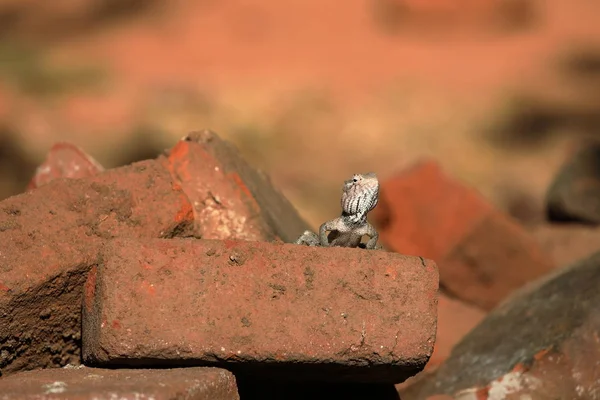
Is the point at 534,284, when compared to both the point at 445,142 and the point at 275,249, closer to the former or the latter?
the point at 275,249

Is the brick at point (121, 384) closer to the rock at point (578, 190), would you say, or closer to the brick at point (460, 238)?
the brick at point (460, 238)

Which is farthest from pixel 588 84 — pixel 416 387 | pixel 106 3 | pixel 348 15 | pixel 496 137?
pixel 416 387

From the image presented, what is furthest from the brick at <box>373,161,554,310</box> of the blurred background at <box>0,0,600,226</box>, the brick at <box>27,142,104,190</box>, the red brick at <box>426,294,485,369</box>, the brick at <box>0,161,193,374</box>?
the brick at <box>0,161,193,374</box>

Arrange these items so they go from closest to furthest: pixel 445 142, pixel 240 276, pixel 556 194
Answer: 1. pixel 240 276
2. pixel 556 194
3. pixel 445 142

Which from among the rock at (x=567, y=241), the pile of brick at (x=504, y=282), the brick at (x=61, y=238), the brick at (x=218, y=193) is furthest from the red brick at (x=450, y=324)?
the brick at (x=61, y=238)

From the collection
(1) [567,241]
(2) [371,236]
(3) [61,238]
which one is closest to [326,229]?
(2) [371,236]

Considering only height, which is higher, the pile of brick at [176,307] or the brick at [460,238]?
the pile of brick at [176,307]

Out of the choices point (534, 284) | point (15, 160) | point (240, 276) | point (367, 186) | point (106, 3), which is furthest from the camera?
point (106, 3)
